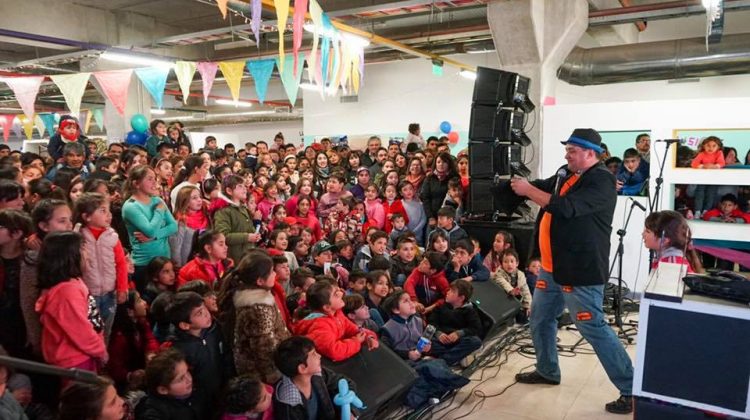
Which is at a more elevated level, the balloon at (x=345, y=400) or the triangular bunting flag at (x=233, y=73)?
the triangular bunting flag at (x=233, y=73)

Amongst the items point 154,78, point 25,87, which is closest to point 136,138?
point 154,78

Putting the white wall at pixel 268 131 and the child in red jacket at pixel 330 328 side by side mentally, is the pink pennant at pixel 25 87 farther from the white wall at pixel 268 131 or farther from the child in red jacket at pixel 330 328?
the white wall at pixel 268 131

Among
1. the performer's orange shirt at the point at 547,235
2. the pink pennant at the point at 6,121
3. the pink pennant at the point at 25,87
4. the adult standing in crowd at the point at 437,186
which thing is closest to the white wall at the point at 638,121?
the adult standing in crowd at the point at 437,186

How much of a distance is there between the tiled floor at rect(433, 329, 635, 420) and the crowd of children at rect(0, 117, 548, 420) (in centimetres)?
33

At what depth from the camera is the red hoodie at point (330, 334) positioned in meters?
2.79

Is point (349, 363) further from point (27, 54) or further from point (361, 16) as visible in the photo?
point (27, 54)

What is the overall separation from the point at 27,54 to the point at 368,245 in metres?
9.93

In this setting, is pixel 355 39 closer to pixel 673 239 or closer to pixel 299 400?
pixel 673 239

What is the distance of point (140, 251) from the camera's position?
11.5 feet

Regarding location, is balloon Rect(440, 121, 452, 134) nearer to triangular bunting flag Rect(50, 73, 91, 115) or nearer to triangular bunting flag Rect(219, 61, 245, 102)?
triangular bunting flag Rect(219, 61, 245, 102)

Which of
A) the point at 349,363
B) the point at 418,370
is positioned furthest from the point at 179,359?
the point at 418,370

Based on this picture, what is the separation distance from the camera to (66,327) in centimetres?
227

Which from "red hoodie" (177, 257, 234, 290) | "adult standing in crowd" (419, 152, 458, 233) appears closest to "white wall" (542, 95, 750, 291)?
"adult standing in crowd" (419, 152, 458, 233)

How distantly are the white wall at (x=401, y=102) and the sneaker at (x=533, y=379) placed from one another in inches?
322
